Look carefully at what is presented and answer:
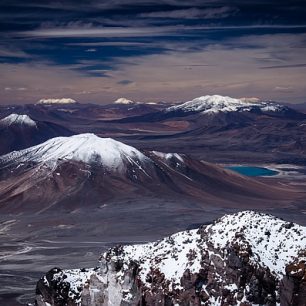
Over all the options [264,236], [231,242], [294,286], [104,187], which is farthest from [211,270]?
[104,187]

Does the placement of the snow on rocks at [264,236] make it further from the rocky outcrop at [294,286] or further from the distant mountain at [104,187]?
the distant mountain at [104,187]

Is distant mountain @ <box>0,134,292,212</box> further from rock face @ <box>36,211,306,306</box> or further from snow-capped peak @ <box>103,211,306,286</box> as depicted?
snow-capped peak @ <box>103,211,306,286</box>

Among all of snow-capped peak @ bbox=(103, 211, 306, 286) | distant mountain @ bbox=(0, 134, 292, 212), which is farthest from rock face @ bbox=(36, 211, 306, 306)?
distant mountain @ bbox=(0, 134, 292, 212)

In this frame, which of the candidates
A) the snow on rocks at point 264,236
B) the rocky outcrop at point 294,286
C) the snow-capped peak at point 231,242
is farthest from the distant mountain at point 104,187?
the rocky outcrop at point 294,286

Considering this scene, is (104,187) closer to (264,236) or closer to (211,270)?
(264,236)

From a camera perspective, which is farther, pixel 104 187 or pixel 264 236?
pixel 104 187

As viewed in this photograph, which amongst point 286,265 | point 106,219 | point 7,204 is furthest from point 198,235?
point 7,204

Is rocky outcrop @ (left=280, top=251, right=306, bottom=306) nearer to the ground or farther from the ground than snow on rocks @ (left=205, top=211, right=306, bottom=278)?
nearer to the ground

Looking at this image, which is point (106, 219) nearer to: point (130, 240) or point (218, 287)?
point (130, 240)
